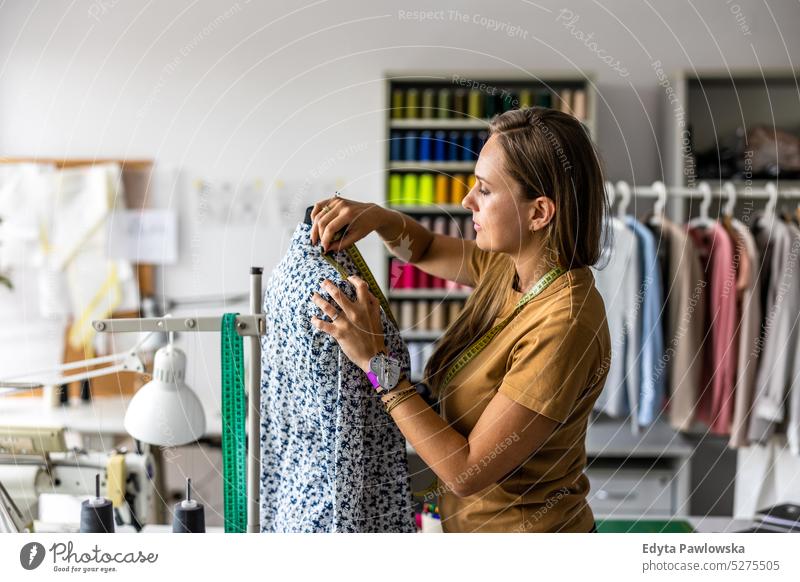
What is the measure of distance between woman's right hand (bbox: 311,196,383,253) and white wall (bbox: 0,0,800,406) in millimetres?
1759

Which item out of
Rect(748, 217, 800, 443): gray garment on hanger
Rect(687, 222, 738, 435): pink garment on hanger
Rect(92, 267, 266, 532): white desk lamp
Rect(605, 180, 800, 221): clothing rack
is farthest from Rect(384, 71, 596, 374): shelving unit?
Rect(92, 267, 266, 532): white desk lamp

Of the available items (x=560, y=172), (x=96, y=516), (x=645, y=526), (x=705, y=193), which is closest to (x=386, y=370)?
(x=560, y=172)

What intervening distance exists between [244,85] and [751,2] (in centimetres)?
203

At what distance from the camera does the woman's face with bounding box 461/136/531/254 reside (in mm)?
1068

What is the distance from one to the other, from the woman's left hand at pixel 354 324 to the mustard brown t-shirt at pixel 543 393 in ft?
0.62

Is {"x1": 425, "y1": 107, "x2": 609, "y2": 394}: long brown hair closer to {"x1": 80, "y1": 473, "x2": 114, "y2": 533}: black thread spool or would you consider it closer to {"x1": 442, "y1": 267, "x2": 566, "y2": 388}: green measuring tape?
{"x1": 442, "y1": 267, "x2": 566, "y2": 388}: green measuring tape

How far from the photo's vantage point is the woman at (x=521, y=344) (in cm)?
102

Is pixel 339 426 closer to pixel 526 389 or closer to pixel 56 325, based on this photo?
pixel 526 389

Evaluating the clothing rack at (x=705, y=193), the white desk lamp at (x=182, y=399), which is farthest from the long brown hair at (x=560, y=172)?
the clothing rack at (x=705, y=193)

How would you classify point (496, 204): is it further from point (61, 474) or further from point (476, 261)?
point (61, 474)

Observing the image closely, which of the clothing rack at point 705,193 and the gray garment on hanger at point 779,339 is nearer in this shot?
the gray garment on hanger at point 779,339

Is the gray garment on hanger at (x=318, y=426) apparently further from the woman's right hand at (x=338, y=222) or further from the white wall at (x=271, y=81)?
the white wall at (x=271, y=81)

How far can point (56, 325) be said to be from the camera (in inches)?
123
